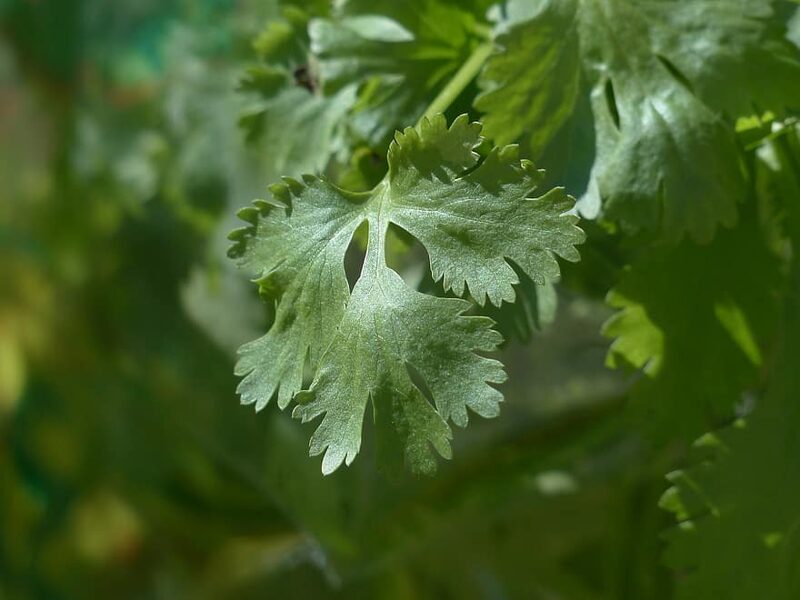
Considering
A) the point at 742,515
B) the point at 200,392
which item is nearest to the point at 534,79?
the point at 742,515

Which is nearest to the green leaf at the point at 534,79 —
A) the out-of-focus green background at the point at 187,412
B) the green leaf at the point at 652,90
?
the green leaf at the point at 652,90

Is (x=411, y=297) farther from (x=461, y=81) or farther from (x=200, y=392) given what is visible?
(x=200, y=392)

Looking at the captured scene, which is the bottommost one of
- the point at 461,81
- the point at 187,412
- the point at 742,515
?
the point at 187,412

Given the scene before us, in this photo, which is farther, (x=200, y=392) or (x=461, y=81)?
(x=200, y=392)

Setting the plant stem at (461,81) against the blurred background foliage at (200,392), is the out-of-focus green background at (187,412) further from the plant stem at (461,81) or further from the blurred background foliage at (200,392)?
the plant stem at (461,81)

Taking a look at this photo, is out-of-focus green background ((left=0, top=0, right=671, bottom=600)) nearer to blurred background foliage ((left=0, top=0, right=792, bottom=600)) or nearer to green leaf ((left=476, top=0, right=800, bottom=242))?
blurred background foliage ((left=0, top=0, right=792, bottom=600))

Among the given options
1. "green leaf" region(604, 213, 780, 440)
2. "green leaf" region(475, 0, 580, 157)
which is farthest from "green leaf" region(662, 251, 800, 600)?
"green leaf" region(475, 0, 580, 157)
